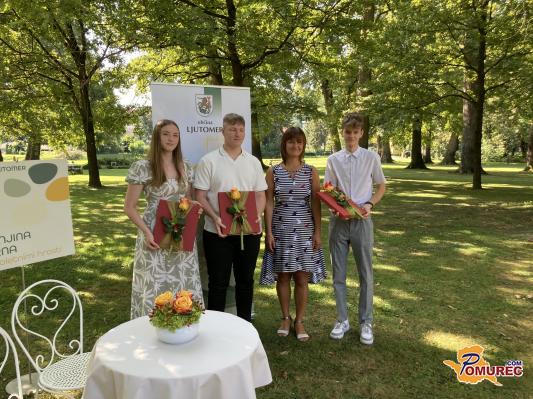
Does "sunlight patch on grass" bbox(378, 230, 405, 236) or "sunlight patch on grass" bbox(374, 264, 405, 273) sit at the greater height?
"sunlight patch on grass" bbox(378, 230, 405, 236)

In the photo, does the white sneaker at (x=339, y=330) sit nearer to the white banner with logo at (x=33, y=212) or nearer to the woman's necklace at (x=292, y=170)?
the woman's necklace at (x=292, y=170)

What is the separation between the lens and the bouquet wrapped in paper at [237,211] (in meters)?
3.50

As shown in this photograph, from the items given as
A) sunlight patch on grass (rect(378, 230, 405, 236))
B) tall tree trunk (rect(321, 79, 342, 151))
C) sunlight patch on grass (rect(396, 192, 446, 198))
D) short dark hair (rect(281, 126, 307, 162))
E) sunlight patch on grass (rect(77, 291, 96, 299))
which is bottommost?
sunlight patch on grass (rect(77, 291, 96, 299))

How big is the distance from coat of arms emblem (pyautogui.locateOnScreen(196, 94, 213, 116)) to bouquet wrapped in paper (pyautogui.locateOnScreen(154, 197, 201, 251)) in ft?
3.95

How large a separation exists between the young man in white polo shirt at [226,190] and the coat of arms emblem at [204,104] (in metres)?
0.67

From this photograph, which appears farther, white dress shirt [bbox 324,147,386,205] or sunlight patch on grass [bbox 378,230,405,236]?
sunlight patch on grass [bbox 378,230,405,236]

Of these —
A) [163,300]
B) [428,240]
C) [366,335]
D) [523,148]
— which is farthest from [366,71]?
[523,148]

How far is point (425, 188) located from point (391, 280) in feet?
38.2

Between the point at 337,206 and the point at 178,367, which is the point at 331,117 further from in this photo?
the point at 178,367

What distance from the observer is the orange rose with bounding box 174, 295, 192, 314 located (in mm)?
2186

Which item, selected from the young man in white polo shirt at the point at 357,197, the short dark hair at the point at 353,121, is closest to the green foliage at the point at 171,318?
the young man in white polo shirt at the point at 357,197

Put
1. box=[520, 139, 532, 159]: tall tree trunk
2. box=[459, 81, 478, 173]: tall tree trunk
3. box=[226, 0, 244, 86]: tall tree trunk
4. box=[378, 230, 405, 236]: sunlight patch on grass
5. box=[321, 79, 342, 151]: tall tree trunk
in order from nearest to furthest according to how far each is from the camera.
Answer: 1. box=[378, 230, 405, 236]: sunlight patch on grass
2. box=[226, 0, 244, 86]: tall tree trunk
3. box=[321, 79, 342, 151]: tall tree trunk
4. box=[459, 81, 478, 173]: tall tree trunk
5. box=[520, 139, 532, 159]: tall tree trunk

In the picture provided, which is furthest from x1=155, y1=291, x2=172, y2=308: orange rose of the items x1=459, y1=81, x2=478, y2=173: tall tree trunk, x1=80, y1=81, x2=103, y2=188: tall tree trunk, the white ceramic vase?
x1=459, y1=81, x2=478, y2=173: tall tree trunk

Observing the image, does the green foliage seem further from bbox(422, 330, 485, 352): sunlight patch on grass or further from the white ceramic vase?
bbox(422, 330, 485, 352): sunlight patch on grass
